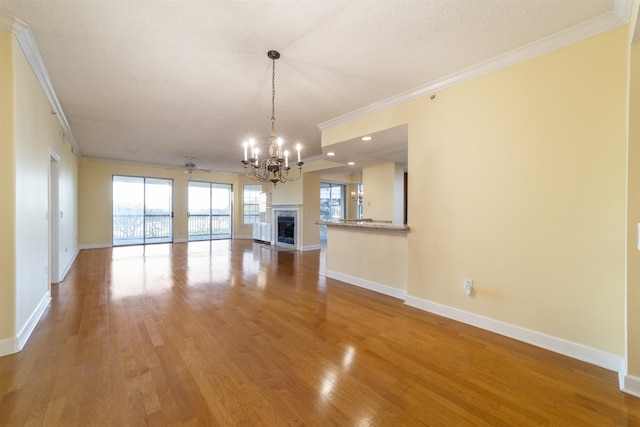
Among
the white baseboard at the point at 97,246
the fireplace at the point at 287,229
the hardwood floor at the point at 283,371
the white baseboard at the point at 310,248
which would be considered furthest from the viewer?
the fireplace at the point at 287,229

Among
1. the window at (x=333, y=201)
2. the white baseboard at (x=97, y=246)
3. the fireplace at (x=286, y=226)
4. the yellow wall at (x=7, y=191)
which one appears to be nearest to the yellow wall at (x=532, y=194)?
the yellow wall at (x=7, y=191)

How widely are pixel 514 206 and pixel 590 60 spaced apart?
4.20ft

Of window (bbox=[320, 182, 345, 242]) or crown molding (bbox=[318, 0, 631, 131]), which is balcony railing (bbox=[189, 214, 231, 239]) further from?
crown molding (bbox=[318, 0, 631, 131])

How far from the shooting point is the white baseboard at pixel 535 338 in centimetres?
207

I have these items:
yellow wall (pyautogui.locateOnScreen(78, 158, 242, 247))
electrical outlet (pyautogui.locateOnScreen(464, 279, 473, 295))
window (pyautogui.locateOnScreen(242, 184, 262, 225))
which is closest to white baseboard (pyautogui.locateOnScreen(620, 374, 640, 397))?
electrical outlet (pyautogui.locateOnScreen(464, 279, 473, 295))

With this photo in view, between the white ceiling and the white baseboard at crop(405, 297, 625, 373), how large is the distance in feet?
8.55

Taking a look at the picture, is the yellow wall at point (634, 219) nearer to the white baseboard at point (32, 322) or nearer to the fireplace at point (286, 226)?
the white baseboard at point (32, 322)

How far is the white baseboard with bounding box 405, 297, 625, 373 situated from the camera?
6.81 ft

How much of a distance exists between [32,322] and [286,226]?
6.26 m

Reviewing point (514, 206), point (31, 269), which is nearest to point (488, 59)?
point (514, 206)

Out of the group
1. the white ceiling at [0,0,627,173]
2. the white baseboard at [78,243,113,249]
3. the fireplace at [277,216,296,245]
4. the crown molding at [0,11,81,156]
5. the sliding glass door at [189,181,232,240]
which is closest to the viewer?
the white ceiling at [0,0,627,173]

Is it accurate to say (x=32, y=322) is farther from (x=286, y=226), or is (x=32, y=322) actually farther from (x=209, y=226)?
(x=209, y=226)

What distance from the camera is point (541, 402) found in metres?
1.68

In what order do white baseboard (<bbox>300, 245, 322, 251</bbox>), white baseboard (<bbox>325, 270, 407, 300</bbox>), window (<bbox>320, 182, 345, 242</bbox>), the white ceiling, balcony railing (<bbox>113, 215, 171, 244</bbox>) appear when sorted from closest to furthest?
1. the white ceiling
2. white baseboard (<bbox>325, 270, 407, 300</bbox>)
3. white baseboard (<bbox>300, 245, 322, 251</bbox>)
4. balcony railing (<bbox>113, 215, 171, 244</bbox>)
5. window (<bbox>320, 182, 345, 242</bbox>)
